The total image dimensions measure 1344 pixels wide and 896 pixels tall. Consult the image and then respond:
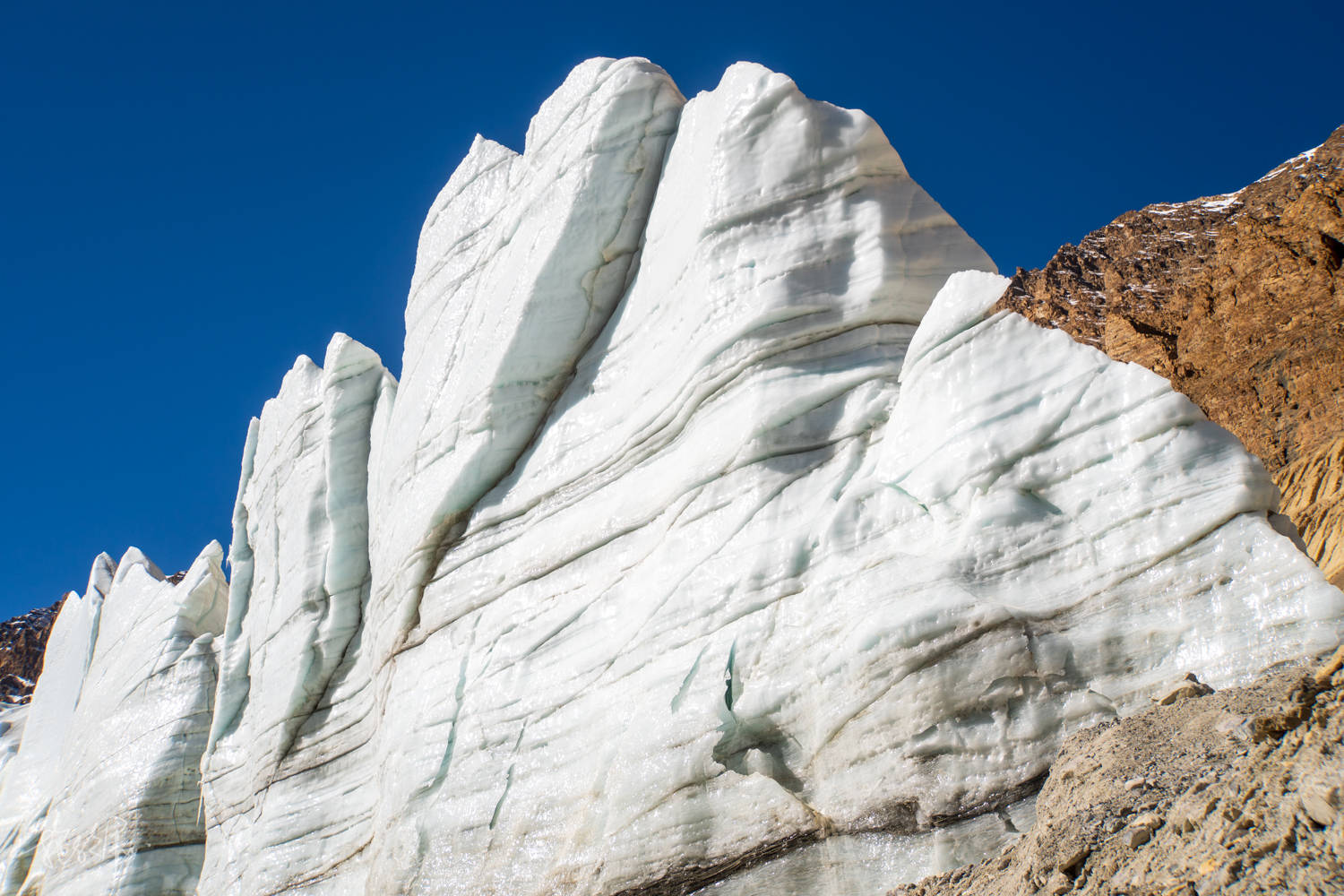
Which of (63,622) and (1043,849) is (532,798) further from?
(63,622)

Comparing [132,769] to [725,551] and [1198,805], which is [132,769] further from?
[1198,805]

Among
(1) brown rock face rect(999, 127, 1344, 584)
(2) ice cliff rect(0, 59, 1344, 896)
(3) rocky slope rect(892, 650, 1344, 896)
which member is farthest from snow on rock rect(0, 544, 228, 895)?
(1) brown rock face rect(999, 127, 1344, 584)

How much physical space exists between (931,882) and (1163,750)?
3.63 feet

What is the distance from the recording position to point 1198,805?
2982 mm

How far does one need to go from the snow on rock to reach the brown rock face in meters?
12.3

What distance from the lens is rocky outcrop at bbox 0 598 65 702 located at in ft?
94.1

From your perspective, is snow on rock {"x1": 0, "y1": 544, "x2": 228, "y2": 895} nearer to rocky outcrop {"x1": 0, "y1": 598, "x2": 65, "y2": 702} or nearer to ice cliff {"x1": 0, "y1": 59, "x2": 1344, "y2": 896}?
ice cliff {"x1": 0, "y1": 59, "x2": 1344, "y2": 896}

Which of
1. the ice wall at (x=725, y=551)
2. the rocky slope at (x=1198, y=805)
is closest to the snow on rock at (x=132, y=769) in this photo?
the ice wall at (x=725, y=551)

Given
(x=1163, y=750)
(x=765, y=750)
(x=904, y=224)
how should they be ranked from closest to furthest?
(x=1163, y=750), (x=765, y=750), (x=904, y=224)

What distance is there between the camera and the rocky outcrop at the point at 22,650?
28.7 meters

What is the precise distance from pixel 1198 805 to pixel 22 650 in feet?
112

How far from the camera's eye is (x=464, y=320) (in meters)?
9.23

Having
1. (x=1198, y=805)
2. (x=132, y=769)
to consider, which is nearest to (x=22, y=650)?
(x=132, y=769)

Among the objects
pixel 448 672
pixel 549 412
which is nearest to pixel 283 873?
pixel 448 672
